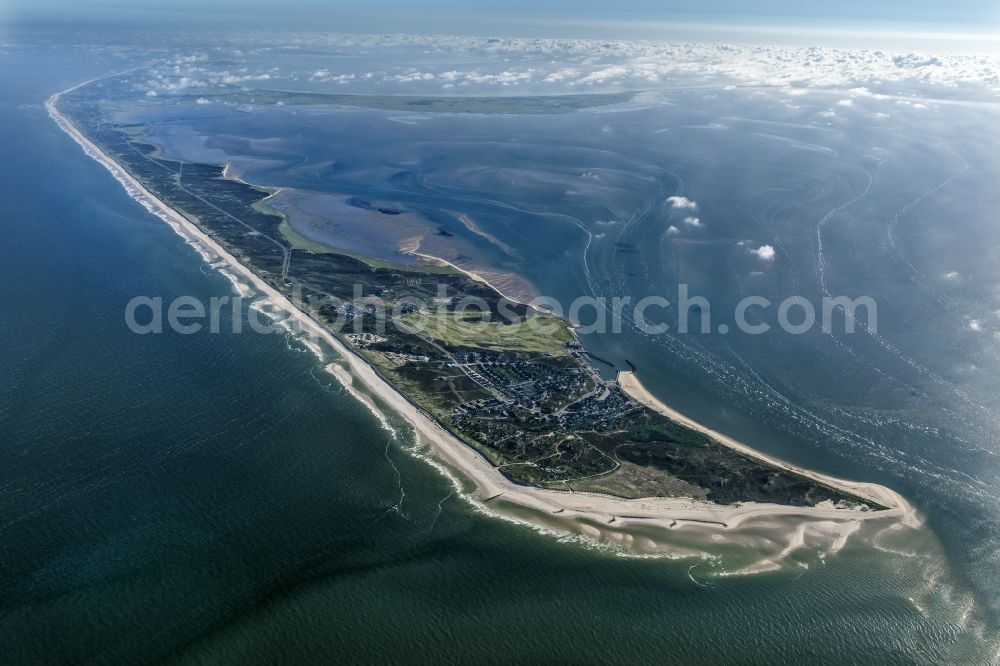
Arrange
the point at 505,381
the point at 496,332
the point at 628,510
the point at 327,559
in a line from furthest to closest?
the point at 496,332, the point at 505,381, the point at 628,510, the point at 327,559

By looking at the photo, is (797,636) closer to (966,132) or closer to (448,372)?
(448,372)

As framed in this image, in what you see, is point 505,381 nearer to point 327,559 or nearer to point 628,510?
point 628,510

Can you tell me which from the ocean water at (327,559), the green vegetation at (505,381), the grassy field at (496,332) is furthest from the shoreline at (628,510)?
the grassy field at (496,332)

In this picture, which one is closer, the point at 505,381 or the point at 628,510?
the point at 628,510

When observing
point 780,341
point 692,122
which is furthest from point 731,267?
point 692,122

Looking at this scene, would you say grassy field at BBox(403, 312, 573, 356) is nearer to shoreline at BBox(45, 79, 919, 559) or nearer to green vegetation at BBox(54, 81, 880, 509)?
green vegetation at BBox(54, 81, 880, 509)

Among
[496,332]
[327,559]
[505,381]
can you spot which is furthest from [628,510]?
[496,332]

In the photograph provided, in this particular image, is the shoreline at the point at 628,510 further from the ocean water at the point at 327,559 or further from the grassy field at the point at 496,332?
the grassy field at the point at 496,332

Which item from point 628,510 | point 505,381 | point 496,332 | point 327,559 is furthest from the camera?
point 496,332
